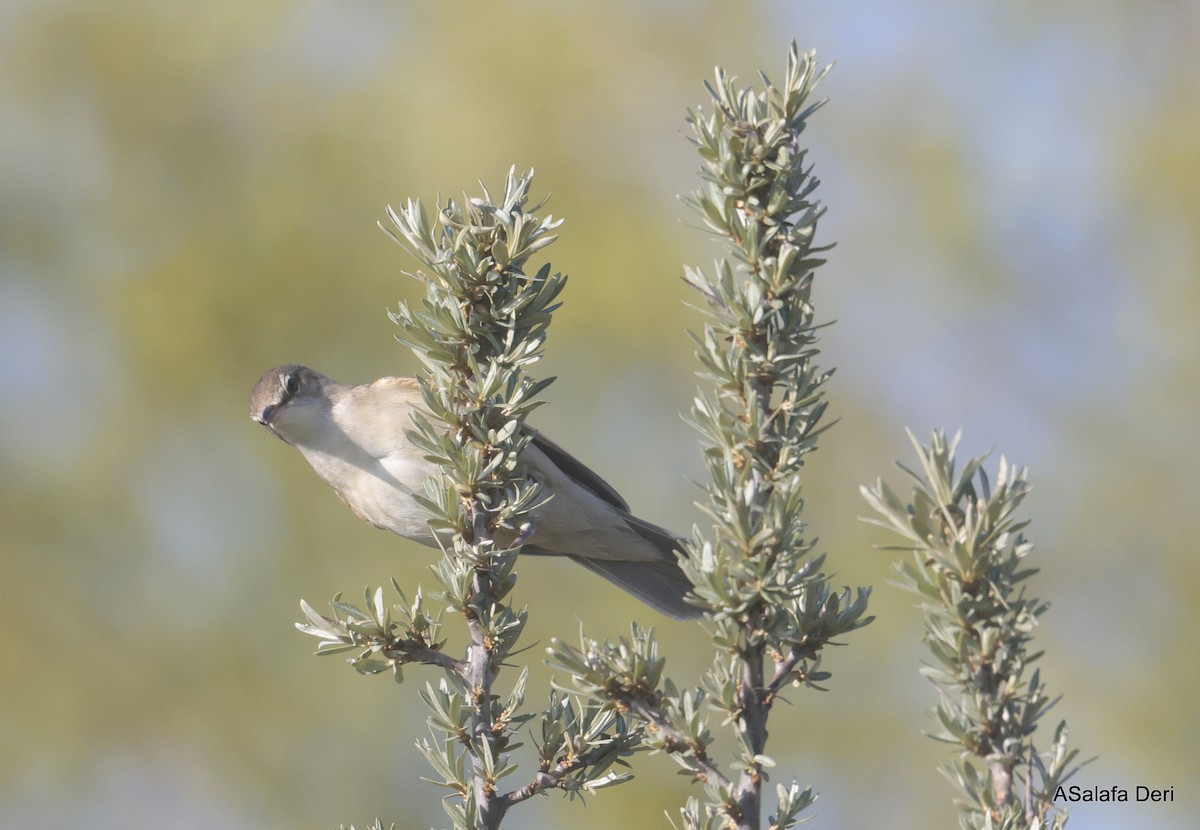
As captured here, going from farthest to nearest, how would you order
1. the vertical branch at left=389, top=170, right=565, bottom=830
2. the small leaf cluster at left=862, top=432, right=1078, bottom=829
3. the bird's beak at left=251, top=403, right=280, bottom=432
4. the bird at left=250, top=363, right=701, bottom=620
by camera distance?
the bird's beak at left=251, top=403, right=280, bottom=432 → the bird at left=250, top=363, right=701, bottom=620 → the vertical branch at left=389, top=170, right=565, bottom=830 → the small leaf cluster at left=862, top=432, right=1078, bottom=829

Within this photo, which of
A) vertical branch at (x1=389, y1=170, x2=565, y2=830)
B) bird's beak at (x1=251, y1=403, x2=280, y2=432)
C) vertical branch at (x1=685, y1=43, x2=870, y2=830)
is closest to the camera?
vertical branch at (x1=685, y1=43, x2=870, y2=830)

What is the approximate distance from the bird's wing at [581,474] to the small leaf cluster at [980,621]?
2.81 m

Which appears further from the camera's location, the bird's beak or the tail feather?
the bird's beak

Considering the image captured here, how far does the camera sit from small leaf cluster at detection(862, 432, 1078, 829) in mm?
1384

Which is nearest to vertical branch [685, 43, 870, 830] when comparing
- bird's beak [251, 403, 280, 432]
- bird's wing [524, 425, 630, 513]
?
bird's wing [524, 425, 630, 513]

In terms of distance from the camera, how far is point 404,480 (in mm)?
4094

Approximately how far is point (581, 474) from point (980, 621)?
9.88 feet

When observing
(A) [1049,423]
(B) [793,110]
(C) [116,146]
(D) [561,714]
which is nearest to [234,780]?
(C) [116,146]

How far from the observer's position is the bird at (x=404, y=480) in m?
4.13

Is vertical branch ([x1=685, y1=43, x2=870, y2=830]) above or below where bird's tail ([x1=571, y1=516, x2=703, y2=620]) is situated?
below

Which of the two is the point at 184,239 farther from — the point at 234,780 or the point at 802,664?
the point at 802,664

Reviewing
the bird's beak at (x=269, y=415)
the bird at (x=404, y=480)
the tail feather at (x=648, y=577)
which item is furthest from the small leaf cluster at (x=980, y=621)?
the bird's beak at (x=269, y=415)

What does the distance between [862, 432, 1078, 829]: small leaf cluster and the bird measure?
259cm

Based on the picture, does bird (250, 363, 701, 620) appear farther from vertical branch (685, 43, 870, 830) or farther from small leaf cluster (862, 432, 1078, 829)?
small leaf cluster (862, 432, 1078, 829)
